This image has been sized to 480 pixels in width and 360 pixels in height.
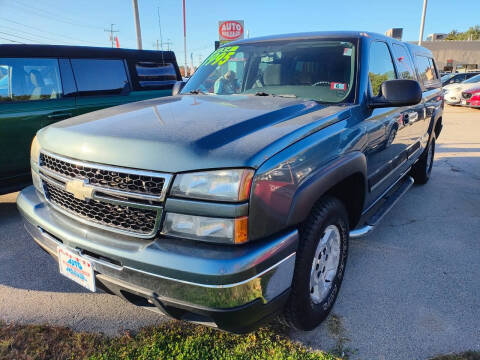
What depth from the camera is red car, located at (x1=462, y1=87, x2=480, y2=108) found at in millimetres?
14633

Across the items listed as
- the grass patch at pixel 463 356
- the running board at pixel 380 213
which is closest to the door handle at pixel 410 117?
the running board at pixel 380 213

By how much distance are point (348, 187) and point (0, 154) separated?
365 centimetres

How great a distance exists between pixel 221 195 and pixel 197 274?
0.35 meters

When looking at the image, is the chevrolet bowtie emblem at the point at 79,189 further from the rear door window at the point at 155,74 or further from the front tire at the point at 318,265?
the rear door window at the point at 155,74

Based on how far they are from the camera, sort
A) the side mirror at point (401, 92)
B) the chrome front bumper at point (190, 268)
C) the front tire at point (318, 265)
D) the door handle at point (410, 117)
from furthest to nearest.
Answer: the door handle at point (410, 117)
the side mirror at point (401, 92)
the front tire at point (318, 265)
the chrome front bumper at point (190, 268)

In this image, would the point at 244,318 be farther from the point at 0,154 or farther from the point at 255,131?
the point at 0,154

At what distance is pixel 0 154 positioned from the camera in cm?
390

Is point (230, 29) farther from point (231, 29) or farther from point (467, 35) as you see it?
point (467, 35)

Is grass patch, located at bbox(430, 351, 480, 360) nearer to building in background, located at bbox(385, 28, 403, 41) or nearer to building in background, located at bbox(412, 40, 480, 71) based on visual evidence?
building in background, located at bbox(385, 28, 403, 41)

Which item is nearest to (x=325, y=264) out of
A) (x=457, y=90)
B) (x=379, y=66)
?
(x=379, y=66)

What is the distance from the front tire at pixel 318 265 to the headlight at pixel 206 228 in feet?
1.55

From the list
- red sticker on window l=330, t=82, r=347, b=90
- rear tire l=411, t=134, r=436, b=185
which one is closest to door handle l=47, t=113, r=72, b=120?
red sticker on window l=330, t=82, r=347, b=90

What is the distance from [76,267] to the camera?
1910mm

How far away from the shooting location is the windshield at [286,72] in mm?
2750
